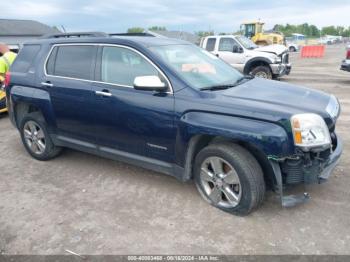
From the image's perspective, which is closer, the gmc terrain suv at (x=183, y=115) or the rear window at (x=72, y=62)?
the gmc terrain suv at (x=183, y=115)

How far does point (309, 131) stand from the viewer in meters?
2.90

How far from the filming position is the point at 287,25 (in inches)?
4365

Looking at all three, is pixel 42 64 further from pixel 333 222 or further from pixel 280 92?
pixel 333 222

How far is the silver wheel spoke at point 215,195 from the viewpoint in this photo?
3463mm

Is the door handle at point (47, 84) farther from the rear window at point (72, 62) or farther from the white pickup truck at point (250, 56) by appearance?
the white pickup truck at point (250, 56)

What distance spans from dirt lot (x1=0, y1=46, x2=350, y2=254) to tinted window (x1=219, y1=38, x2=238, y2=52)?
8.69 meters

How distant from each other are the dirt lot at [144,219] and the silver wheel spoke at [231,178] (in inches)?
14.5

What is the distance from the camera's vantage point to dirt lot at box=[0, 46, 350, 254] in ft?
9.64

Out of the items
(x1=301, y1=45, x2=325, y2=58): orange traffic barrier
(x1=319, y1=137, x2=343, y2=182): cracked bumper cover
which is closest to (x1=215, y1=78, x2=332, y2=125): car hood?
(x1=319, y1=137, x2=343, y2=182): cracked bumper cover

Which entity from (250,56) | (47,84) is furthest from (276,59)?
(47,84)

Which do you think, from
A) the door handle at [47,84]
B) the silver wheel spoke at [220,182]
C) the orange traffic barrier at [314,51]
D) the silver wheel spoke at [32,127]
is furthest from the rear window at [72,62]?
the orange traffic barrier at [314,51]

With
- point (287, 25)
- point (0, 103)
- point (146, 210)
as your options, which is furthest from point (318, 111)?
point (287, 25)

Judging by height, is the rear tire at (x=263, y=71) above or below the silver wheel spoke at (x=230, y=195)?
above

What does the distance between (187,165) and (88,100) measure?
4.88 feet
